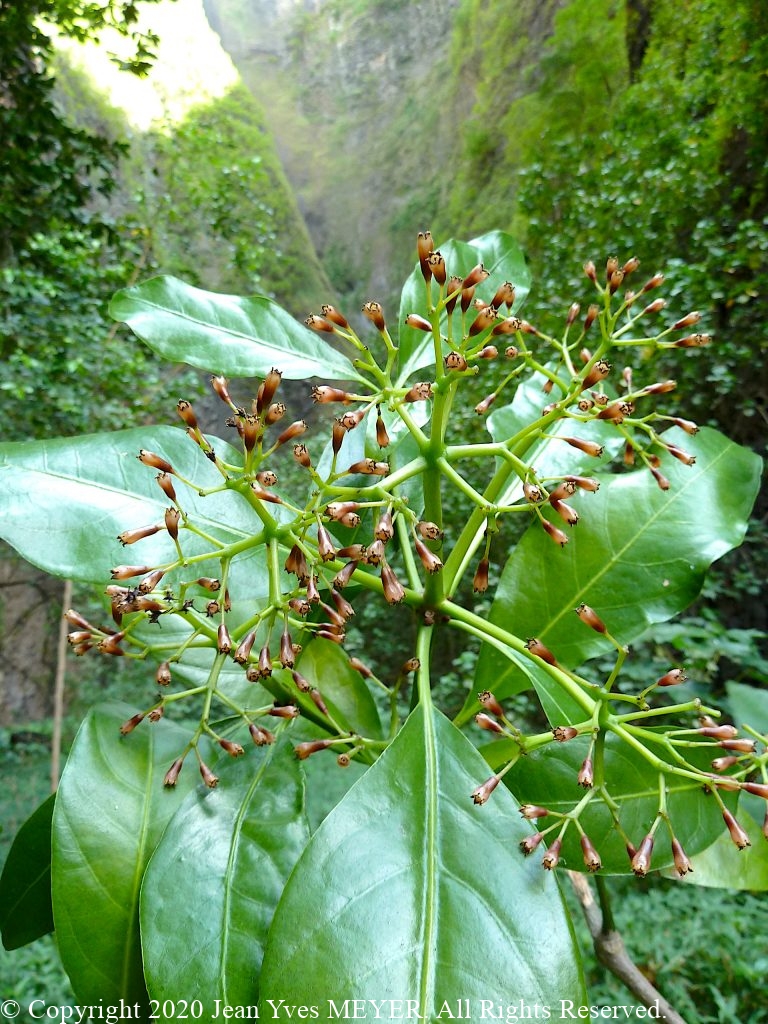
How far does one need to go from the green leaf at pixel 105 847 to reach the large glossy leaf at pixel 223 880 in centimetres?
4

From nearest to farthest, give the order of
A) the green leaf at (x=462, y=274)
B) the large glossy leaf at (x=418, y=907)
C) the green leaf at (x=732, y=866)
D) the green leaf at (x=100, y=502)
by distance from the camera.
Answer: the large glossy leaf at (x=418, y=907) < the green leaf at (x=100, y=502) < the green leaf at (x=732, y=866) < the green leaf at (x=462, y=274)

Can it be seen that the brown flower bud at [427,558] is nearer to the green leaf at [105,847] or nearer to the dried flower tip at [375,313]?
the dried flower tip at [375,313]

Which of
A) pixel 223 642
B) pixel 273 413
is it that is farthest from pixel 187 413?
pixel 223 642

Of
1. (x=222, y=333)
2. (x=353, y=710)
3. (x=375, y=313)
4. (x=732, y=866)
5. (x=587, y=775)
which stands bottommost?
(x=732, y=866)

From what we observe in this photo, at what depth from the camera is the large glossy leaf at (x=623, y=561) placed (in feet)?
2.03

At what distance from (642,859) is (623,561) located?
281 mm

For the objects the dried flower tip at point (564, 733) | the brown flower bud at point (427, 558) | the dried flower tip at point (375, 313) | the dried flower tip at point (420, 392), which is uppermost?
the dried flower tip at point (375, 313)

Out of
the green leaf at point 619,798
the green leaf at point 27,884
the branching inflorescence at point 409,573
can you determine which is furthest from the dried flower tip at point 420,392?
the green leaf at point 27,884

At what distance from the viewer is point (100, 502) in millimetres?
533

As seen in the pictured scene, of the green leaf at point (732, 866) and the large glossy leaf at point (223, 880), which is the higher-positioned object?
the large glossy leaf at point (223, 880)

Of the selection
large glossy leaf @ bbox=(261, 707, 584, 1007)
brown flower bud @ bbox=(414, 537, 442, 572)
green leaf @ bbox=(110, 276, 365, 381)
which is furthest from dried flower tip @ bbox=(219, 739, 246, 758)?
green leaf @ bbox=(110, 276, 365, 381)

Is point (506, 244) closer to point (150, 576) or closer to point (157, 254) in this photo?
point (150, 576)

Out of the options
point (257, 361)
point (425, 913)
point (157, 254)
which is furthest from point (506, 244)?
point (157, 254)

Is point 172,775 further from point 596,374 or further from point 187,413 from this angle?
point 596,374
